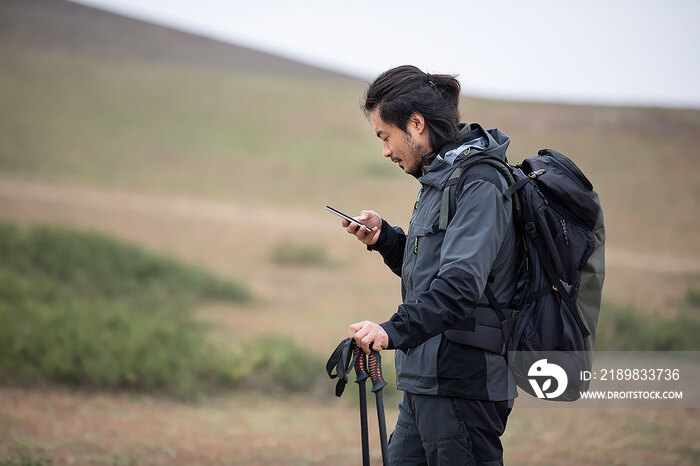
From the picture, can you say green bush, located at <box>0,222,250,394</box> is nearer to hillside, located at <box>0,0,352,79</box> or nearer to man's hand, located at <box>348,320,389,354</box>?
man's hand, located at <box>348,320,389,354</box>

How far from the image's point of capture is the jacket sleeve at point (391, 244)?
2916mm

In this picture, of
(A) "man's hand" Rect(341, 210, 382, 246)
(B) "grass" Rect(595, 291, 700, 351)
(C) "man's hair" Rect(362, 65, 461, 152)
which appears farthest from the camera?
(B) "grass" Rect(595, 291, 700, 351)

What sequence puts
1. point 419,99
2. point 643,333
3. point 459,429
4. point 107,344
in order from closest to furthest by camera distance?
point 459,429 < point 419,99 < point 107,344 < point 643,333

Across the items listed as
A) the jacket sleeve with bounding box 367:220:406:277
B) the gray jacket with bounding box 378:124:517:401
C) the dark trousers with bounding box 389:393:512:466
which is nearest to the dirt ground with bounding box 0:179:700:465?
the jacket sleeve with bounding box 367:220:406:277

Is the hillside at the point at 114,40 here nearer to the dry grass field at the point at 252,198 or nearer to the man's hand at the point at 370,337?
the dry grass field at the point at 252,198

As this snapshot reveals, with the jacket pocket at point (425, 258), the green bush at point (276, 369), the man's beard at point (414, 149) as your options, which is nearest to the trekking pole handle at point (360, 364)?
the jacket pocket at point (425, 258)

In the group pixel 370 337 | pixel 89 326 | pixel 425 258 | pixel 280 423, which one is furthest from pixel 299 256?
pixel 370 337

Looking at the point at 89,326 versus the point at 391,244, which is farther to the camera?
the point at 89,326

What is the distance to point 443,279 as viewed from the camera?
228cm

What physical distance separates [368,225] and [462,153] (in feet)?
1.97

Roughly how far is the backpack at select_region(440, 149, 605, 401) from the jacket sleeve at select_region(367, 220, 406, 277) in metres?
0.54

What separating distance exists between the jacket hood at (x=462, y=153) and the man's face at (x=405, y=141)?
5 centimetres

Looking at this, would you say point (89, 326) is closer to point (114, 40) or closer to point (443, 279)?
point (443, 279)

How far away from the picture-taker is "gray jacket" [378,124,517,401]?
7.46ft
